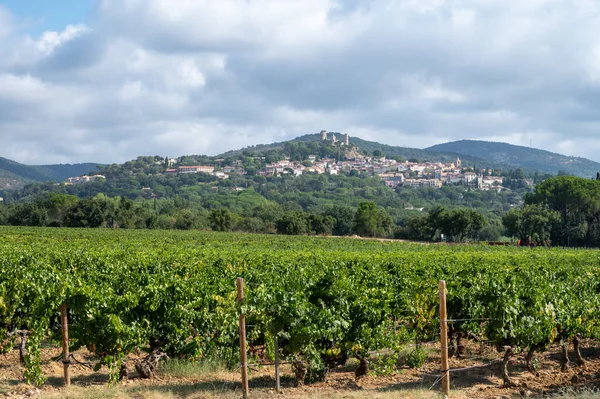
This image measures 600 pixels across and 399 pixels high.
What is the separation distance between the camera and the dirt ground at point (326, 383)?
31.6ft

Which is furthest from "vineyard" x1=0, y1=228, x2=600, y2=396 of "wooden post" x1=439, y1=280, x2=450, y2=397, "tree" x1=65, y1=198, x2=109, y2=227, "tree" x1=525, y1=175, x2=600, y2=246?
"tree" x1=525, y1=175, x2=600, y2=246

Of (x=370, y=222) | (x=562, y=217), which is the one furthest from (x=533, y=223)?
(x=370, y=222)

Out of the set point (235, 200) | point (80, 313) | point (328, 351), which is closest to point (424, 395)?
point (328, 351)

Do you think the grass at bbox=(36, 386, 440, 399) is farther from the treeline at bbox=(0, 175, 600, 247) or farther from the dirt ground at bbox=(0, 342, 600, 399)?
the treeline at bbox=(0, 175, 600, 247)

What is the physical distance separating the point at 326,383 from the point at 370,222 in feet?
306

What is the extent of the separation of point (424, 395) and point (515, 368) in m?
3.66

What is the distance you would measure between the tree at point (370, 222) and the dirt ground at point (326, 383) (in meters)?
90.8

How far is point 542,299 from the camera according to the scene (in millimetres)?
10930

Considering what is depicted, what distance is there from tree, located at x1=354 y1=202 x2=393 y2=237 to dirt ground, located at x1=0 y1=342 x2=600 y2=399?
298 ft

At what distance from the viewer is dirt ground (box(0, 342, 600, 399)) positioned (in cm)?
962

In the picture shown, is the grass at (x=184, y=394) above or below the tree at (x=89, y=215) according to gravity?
below

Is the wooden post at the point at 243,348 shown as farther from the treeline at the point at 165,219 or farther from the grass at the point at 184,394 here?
the treeline at the point at 165,219

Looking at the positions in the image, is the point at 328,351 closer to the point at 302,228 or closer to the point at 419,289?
the point at 419,289

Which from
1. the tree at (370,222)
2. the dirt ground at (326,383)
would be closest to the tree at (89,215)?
the tree at (370,222)
